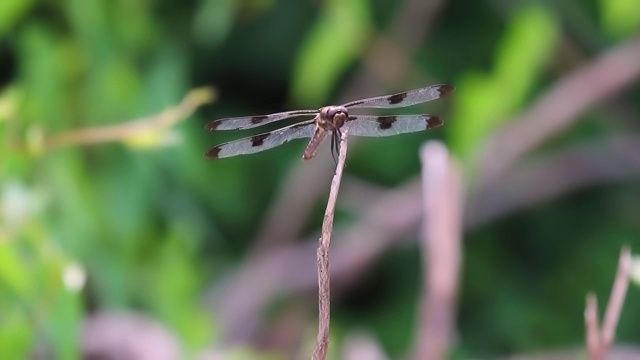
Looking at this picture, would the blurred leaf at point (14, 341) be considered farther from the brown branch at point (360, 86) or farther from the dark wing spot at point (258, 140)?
the brown branch at point (360, 86)

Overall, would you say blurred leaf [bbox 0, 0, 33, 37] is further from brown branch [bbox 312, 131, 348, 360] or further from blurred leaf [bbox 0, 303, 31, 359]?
brown branch [bbox 312, 131, 348, 360]

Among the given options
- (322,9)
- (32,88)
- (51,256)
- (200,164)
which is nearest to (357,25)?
(322,9)

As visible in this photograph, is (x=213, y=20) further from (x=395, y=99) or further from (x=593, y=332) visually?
(x=593, y=332)

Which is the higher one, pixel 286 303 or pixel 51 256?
pixel 286 303

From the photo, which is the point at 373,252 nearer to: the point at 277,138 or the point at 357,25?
the point at 357,25

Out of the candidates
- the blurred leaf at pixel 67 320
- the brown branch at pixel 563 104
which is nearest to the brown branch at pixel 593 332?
the blurred leaf at pixel 67 320

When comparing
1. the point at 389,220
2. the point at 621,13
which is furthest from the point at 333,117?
the point at 389,220
